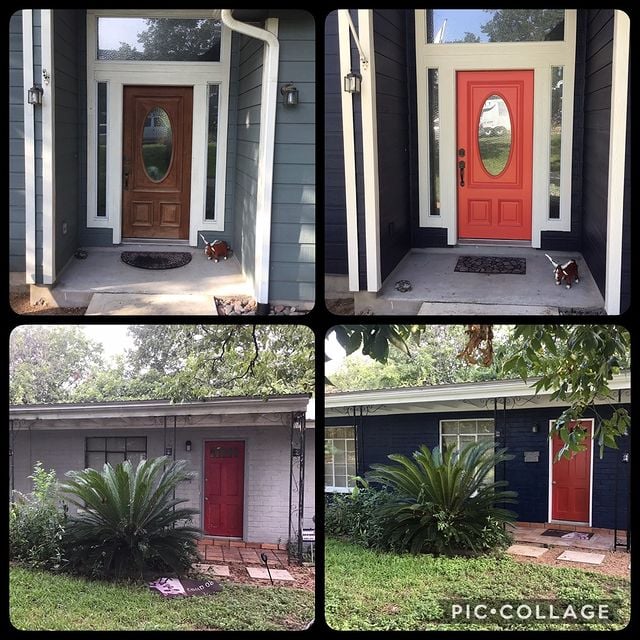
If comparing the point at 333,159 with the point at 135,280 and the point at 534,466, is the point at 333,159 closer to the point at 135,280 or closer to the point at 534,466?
the point at 135,280

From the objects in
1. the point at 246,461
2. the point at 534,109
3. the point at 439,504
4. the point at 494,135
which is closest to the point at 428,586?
the point at 439,504

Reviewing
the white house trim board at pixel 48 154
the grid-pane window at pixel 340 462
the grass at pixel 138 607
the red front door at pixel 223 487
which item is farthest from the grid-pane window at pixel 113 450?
the grid-pane window at pixel 340 462

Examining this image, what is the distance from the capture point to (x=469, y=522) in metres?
4.55

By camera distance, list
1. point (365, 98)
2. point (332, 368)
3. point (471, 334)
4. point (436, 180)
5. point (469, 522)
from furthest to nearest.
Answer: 1. point (436, 180)
2. point (469, 522)
3. point (365, 98)
4. point (332, 368)
5. point (471, 334)

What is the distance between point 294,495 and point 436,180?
2625 millimetres

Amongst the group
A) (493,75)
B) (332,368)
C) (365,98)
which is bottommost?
(332,368)

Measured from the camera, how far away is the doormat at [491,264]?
4547mm

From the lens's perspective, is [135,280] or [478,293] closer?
[478,293]

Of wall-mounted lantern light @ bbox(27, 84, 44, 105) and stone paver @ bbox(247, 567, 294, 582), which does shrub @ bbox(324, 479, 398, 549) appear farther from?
wall-mounted lantern light @ bbox(27, 84, 44, 105)

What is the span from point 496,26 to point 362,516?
358 centimetres

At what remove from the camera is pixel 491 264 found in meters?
4.71

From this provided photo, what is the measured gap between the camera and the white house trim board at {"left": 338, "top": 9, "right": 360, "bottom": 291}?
396 centimetres

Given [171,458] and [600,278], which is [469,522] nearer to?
[600,278]

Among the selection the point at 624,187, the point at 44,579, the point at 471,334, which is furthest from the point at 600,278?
the point at 44,579
